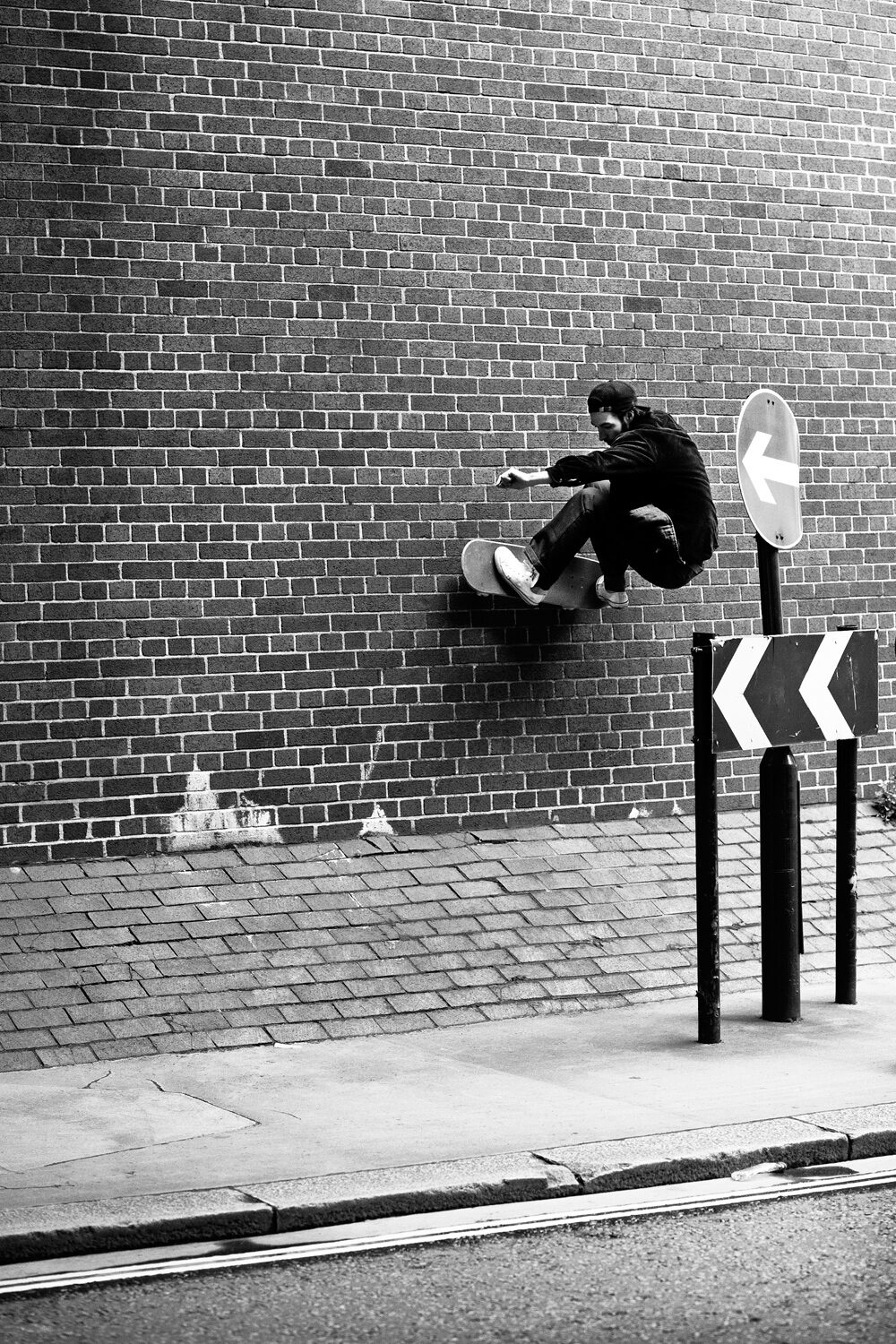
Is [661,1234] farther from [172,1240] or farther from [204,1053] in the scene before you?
[204,1053]

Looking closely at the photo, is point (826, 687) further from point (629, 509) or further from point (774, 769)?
point (629, 509)

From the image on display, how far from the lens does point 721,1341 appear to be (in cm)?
420

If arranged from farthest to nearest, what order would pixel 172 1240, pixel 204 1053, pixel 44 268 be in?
pixel 44 268, pixel 204 1053, pixel 172 1240

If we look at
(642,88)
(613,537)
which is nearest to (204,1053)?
(613,537)

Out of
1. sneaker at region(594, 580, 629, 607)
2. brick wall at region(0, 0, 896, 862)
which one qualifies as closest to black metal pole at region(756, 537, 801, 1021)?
sneaker at region(594, 580, 629, 607)

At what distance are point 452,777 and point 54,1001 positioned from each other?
9.13ft

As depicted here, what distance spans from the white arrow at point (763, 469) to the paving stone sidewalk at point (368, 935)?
2537 mm

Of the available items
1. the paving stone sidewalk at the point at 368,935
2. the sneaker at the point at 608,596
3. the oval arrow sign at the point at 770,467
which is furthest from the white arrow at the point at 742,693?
the sneaker at the point at 608,596

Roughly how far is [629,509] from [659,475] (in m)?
0.31

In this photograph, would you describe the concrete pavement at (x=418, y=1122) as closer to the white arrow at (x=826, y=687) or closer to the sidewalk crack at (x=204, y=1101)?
the sidewalk crack at (x=204, y=1101)

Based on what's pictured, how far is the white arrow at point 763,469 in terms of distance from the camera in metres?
8.05

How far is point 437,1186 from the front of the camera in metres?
5.31

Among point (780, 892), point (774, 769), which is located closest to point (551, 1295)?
point (780, 892)

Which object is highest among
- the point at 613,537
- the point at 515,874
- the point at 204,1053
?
the point at 613,537
